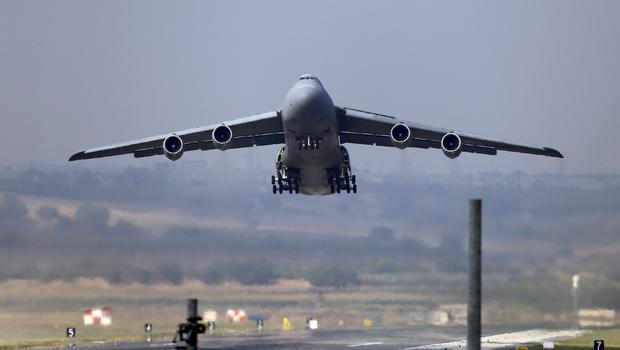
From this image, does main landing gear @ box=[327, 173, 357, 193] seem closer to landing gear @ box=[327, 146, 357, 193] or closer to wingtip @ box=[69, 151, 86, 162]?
landing gear @ box=[327, 146, 357, 193]

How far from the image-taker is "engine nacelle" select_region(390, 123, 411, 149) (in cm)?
5284

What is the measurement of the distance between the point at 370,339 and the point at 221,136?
10.8m

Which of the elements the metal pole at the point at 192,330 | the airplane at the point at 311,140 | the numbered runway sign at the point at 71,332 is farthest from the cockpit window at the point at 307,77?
the metal pole at the point at 192,330

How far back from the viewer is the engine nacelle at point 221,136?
53000mm

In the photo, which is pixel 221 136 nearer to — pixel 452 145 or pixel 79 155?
pixel 79 155

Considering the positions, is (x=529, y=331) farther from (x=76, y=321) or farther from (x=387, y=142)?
(x=76, y=321)

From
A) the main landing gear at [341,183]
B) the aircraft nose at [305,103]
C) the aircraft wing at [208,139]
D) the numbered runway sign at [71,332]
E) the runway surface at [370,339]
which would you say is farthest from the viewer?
the numbered runway sign at [71,332]

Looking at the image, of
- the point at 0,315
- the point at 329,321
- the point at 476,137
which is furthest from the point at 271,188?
the point at 0,315

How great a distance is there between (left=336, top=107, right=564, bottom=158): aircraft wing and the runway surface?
7.87 metres

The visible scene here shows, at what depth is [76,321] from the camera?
2063 inches

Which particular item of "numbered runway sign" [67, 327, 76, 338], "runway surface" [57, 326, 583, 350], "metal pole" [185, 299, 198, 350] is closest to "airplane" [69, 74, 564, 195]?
"runway surface" [57, 326, 583, 350]

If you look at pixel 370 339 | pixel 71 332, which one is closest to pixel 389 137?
pixel 370 339

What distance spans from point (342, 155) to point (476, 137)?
5.65m

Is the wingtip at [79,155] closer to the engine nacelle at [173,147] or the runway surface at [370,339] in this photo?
the engine nacelle at [173,147]
